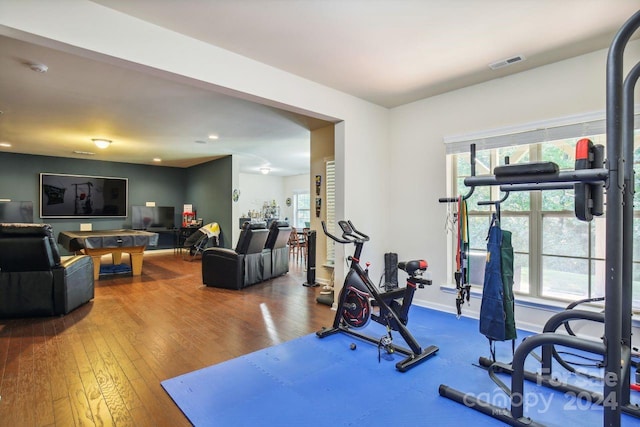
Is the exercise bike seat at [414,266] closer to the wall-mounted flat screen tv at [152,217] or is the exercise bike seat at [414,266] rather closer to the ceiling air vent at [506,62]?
the ceiling air vent at [506,62]

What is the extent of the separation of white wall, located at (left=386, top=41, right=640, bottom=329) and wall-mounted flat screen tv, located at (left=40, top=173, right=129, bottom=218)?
8.00m

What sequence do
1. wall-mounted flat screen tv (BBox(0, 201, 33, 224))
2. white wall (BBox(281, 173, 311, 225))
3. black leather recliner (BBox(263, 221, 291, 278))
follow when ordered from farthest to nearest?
white wall (BBox(281, 173, 311, 225)) < wall-mounted flat screen tv (BBox(0, 201, 33, 224)) < black leather recliner (BBox(263, 221, 291, 278))

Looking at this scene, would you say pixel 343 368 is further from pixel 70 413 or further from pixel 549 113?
pixel 549 113

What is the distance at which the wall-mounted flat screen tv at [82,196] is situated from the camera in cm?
808

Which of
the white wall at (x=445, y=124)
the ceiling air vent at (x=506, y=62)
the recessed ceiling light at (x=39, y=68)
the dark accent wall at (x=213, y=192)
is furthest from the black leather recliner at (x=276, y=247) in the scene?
the ceiling air vent at (x=506, y=62)

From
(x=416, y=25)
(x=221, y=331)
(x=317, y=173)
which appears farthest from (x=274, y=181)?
(x=416, y=25)

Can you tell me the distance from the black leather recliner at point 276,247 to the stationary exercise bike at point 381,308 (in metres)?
2.74

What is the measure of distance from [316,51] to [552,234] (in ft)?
9.64

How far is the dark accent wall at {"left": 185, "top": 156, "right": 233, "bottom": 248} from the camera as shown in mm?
8219

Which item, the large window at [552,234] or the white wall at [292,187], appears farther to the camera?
the white wall at [292,187]

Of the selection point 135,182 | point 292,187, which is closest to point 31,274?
point 135,182

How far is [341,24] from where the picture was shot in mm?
2480

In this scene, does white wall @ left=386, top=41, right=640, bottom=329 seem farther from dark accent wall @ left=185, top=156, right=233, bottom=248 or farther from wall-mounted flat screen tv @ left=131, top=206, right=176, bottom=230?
wall-mounted flat screen tv @ left=131, top=206, right=176, bottom=230

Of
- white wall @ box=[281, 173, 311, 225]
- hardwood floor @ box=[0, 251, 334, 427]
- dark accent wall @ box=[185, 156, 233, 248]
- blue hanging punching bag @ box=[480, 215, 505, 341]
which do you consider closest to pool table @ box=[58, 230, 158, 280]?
hardwood floor @ box=[0, 251, 334, 427]
